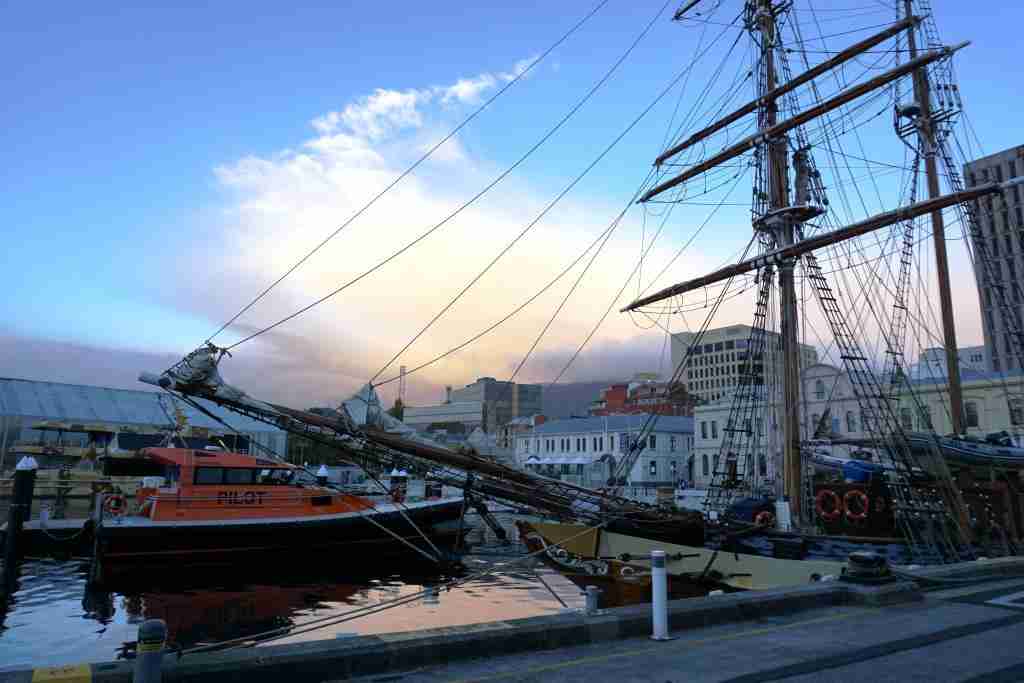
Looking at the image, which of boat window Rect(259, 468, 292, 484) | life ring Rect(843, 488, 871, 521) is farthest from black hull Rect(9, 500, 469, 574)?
life ring Rect(843, 488, 871, 521)

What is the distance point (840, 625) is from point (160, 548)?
58.0 feet

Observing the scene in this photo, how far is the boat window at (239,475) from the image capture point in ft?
68.1

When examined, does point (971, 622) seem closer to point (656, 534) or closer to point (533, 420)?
point (656, 534)

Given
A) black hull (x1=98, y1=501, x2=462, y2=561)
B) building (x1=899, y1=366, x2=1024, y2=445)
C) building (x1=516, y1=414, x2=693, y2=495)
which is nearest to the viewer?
black hull (x1=98, y1=501, x2=462, y2=561)

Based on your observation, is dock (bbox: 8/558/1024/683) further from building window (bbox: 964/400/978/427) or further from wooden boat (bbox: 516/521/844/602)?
building window (bbox: 964/400/978/427)

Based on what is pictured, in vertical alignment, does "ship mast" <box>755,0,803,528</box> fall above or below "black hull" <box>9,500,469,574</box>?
above

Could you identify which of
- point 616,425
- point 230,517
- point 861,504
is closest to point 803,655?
point 861,504

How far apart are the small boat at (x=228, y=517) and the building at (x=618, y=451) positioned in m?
42.0

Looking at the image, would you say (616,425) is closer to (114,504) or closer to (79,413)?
(79,413)

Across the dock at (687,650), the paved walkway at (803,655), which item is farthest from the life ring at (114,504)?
the paved walkway at (803,655)

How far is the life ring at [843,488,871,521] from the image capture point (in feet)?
63.5

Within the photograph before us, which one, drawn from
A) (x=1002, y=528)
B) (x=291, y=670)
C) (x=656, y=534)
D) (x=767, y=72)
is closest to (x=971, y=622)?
(x=291, y=670)

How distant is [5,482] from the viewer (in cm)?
3419

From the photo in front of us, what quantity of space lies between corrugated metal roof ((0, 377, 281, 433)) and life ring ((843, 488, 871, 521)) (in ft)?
138
